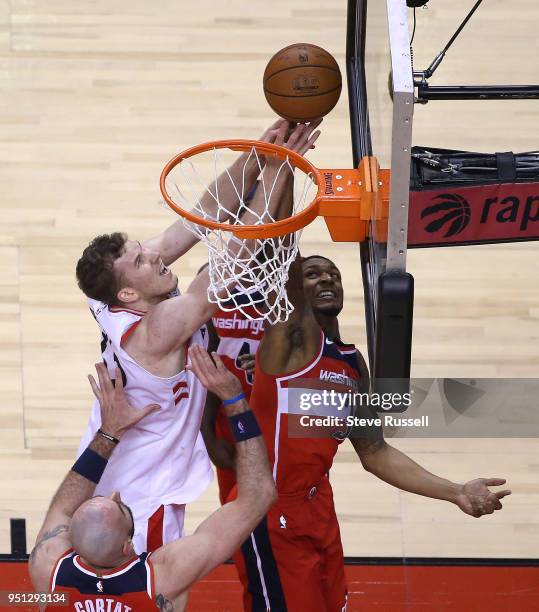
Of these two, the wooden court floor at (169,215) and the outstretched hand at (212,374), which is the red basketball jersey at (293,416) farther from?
the wooden court floor at (169,215)

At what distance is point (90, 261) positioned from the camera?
3.99 m

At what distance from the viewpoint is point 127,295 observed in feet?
13.0

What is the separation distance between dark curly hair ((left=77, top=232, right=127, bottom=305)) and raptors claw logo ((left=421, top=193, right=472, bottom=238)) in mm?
1089

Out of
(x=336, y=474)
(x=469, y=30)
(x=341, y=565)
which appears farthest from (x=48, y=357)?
(x=469, y=30)

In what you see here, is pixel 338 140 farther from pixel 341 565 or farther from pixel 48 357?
pixel 341 565

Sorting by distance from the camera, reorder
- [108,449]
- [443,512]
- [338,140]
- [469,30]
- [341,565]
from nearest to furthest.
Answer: [108,449] < [341,565] < [443,512] < [338,140] < [469,30]

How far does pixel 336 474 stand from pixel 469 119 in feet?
7.17

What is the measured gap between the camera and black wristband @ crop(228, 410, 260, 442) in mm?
3842

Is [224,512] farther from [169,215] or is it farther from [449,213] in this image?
[169,215]

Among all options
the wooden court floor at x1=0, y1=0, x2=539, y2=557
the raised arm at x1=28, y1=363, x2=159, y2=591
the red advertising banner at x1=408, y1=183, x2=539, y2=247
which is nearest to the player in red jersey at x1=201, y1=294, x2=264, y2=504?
the raised arm at x1=28, y1=363, x2=159, y2=591

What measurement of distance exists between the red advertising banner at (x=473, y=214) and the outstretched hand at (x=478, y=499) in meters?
0.97

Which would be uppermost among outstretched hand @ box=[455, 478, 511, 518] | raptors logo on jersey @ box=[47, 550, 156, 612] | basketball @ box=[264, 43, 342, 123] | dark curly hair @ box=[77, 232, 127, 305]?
basketball @ box=[264, 43, 342, 123]

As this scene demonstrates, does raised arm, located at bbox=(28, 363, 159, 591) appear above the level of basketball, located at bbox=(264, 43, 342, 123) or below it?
below

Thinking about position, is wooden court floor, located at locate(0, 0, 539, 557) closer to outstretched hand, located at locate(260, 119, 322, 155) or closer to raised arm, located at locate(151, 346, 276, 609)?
outstretched hand, located at locate(260, 119, 322, 155)
